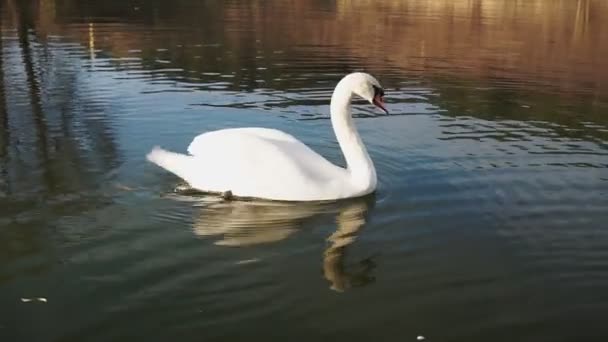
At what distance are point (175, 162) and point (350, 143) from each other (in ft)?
7.90

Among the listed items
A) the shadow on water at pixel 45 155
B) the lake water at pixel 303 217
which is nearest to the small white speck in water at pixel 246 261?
the lake water at pixel 303 217

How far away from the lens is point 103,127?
44.1 ft

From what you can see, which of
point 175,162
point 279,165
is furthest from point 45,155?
point 279,165

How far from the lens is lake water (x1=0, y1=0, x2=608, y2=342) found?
6762mm

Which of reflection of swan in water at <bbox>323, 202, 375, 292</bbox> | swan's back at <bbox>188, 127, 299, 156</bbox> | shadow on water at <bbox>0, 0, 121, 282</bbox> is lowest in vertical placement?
reflection of swan in water at <bbox>323, 202, 375, 292</bbox>

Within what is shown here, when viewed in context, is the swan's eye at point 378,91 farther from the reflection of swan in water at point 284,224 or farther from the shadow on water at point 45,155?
the shadow on water at point 45,155

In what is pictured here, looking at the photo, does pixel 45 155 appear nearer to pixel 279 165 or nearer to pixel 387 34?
pixel 279 165

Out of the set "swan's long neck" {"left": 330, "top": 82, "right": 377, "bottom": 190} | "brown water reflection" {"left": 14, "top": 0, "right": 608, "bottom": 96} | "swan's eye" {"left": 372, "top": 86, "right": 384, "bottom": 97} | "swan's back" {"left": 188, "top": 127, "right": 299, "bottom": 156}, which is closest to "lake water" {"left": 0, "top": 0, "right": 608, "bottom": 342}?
"swan's long neck" {"left": 330, "top": 82, "right": 377, "bottom": 190}

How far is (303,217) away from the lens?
30.1ft

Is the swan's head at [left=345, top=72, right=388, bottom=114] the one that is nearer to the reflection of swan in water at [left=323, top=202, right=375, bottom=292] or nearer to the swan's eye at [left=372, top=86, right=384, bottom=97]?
the swan's eye at [left=372, top=86, right=384, bottom=97]

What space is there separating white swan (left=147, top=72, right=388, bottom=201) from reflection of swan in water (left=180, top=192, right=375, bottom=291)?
18 centimetres

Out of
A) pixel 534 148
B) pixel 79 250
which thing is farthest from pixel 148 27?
pixel 79 250

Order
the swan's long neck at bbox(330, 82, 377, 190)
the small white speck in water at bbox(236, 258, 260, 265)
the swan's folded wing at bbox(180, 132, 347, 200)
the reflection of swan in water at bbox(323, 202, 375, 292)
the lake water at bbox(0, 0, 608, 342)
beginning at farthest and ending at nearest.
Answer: the swan's long neck at bbox(330, 82, 377, 190) < the swan's folded wing at bbox(180, 132, 347, 200) < the small white speck in water at bbox(236, 258, 260, 265) < the reflection of swan in water at bbox(323, 202, 375, 292) < the lake water at bbox(0, 0, 608, 342)

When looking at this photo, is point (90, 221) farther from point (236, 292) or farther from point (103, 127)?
point (103, 127)
